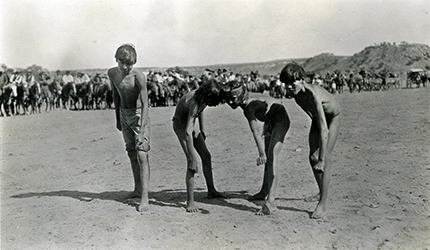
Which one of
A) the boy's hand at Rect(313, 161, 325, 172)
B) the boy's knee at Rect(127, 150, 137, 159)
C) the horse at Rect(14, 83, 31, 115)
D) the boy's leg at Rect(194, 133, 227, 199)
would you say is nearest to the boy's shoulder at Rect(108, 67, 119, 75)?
the boy's knee at Rect(127, 150, 137, 159)

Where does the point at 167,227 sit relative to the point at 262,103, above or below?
below

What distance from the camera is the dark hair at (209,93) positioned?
5.16 meters

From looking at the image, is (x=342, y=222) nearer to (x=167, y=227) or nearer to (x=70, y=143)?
(x=167, y=227)

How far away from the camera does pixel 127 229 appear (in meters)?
4.79

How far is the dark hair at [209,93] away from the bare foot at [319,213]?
1.70 meters

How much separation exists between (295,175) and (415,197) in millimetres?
1897

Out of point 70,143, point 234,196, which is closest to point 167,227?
point 234,196

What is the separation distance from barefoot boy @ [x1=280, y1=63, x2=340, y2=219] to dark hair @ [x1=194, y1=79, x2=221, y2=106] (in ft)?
2.49

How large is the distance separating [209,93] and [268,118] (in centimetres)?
83

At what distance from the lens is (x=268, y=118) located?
18.0ft

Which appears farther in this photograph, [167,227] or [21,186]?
[21,186]

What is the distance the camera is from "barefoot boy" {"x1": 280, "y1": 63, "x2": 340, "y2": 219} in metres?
4.92

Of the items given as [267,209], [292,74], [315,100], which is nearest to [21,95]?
[267,209]

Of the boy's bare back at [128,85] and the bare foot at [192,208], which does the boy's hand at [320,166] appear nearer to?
the bare foot at [192,208]
